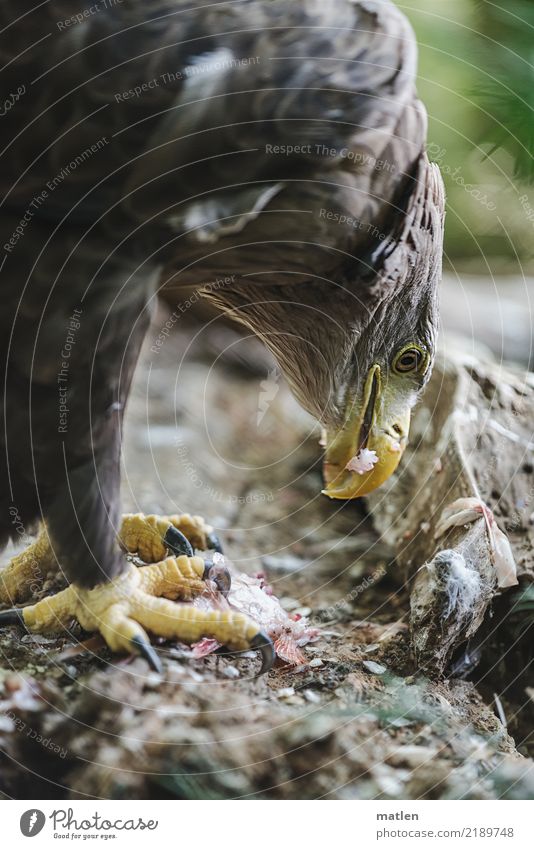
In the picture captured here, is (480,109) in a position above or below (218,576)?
above

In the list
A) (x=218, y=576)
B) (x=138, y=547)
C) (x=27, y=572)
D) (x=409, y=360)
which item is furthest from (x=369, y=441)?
(x=27, y=572)

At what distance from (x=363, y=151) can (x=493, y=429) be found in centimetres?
58

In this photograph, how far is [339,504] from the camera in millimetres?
1473

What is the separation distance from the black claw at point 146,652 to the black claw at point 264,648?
0.11 meters

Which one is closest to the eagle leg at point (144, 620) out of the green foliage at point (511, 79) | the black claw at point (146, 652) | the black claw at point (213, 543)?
the black claw at point (146, 652)

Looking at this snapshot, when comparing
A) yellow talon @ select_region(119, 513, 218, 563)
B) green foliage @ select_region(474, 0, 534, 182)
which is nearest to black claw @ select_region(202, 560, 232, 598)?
yellow talon @ select_region(119, 513, 218, 563)

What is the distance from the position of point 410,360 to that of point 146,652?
491 mm

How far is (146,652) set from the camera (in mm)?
891

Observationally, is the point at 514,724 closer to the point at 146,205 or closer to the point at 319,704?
the point at 319,704

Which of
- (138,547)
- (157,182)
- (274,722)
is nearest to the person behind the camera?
(157,182)

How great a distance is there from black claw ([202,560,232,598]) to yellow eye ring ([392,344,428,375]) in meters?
0.35

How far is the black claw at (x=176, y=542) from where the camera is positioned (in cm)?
109

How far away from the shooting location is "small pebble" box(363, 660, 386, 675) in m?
0.97

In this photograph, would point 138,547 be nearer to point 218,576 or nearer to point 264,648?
point 218,576
